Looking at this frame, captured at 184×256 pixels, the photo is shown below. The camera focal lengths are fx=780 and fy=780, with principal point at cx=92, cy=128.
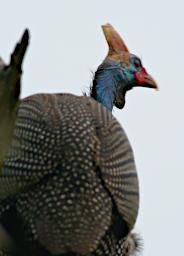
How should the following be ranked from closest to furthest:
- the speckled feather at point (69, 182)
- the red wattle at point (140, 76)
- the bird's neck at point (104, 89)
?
1. the speckled feather at point (69, 182)
2. the bird's neck at point (104, 89)
3. the red wattle at point (140, 76)

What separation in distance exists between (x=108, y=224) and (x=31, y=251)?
0.54m

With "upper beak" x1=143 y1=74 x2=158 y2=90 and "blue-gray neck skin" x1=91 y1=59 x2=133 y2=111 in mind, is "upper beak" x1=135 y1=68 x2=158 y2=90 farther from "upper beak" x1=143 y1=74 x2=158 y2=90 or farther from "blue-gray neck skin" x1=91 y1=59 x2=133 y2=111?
"blue-gray neck skin" x1=91 y1=59 x2=133 y2=111

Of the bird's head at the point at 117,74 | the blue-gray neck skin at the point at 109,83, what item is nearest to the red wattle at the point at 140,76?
the bird's head at the point at 117,74

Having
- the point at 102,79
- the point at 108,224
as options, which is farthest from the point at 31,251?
the point at 102,79

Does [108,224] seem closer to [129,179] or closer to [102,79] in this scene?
[129,179]

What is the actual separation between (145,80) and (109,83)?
56 centimetres

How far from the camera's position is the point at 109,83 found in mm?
7391

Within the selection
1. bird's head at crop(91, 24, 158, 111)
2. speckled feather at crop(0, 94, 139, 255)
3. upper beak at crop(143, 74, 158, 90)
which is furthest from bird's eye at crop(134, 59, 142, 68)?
speckled feather at crop(0, 94, 139, 255)

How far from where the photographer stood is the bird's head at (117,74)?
288 inches

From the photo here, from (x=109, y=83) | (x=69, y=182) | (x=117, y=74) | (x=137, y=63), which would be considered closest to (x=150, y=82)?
(x=137, y=63)

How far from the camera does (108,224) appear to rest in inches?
201

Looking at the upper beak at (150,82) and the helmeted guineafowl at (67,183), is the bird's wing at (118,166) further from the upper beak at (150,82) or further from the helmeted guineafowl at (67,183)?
the upper beak at (150,82)

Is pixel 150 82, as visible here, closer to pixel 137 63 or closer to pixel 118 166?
pixel 137 63

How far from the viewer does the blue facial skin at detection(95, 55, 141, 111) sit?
7.25m
